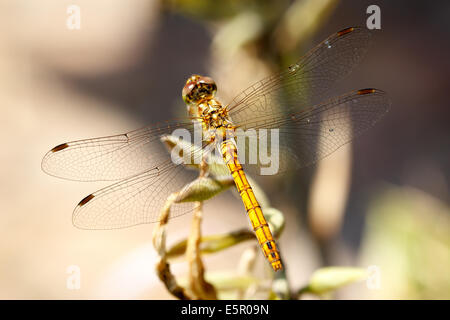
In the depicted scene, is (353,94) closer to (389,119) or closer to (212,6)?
(212,6)

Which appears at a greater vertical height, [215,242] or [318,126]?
[318,126]

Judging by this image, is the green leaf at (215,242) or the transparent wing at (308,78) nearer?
the green leaf at (215,242)

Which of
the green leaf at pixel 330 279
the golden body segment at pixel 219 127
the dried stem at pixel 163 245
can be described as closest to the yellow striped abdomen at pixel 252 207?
the golden body segment at pixel 219 127

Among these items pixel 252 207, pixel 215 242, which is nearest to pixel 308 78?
pixel 252 207

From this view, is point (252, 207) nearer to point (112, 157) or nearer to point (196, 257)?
point (196, 257)

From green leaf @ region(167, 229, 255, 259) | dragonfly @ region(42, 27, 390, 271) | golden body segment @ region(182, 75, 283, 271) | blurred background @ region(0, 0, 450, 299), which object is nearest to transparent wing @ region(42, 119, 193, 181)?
dragonfly @ region(42, 27, 390, 271)

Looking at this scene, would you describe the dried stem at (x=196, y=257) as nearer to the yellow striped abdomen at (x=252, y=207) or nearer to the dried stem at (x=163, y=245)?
the dried stem at (x=163, y=245)
